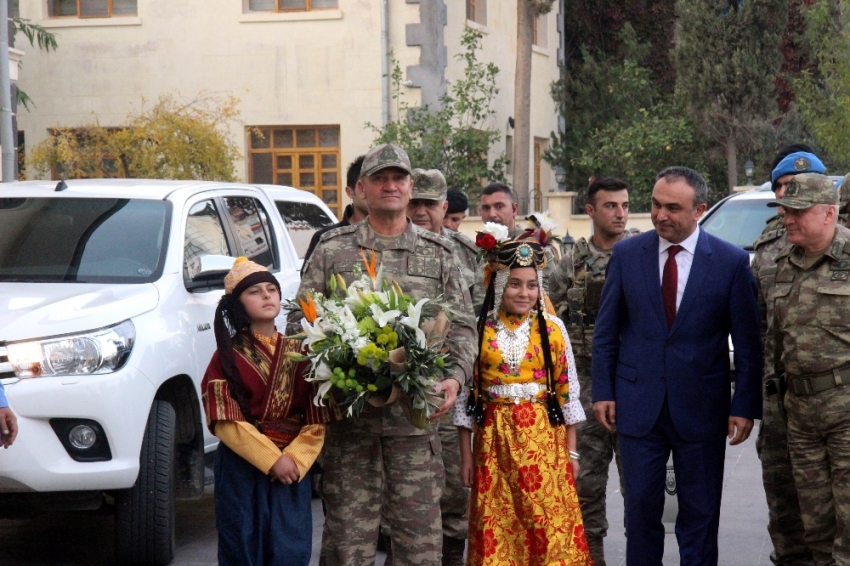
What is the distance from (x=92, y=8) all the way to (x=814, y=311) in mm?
20527

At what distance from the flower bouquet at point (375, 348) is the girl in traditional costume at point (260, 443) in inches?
16.9

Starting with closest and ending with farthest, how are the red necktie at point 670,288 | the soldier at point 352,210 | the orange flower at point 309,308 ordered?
the orange flower at point 309,308
the red necktie at point 670,288
the soldier at point 352,210

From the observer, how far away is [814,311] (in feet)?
18.6

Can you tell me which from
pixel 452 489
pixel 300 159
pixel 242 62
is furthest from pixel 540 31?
pixel 452 489

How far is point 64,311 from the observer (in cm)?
666

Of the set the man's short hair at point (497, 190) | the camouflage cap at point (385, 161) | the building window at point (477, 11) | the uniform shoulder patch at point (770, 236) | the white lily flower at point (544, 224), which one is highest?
the building window at point (477, 11)

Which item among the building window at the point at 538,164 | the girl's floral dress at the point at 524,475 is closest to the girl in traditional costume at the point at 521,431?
the girl's floral dress at the point at 524,475

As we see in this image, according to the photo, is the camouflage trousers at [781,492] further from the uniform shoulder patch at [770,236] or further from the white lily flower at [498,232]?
the white lily flower at [498,232]

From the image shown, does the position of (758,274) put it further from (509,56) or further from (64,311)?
(509,56)

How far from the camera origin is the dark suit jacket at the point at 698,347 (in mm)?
5914

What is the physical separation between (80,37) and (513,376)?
64.1 ft

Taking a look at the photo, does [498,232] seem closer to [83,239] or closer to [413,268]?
[413,268]

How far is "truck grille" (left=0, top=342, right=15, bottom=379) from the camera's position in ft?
21.0

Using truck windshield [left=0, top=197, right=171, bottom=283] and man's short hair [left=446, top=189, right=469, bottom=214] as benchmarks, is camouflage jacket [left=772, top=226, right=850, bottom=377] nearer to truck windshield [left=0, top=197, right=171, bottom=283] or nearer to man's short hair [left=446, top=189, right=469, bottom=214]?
man's short hair [left=446, top=189, right=469, bottom=214]
